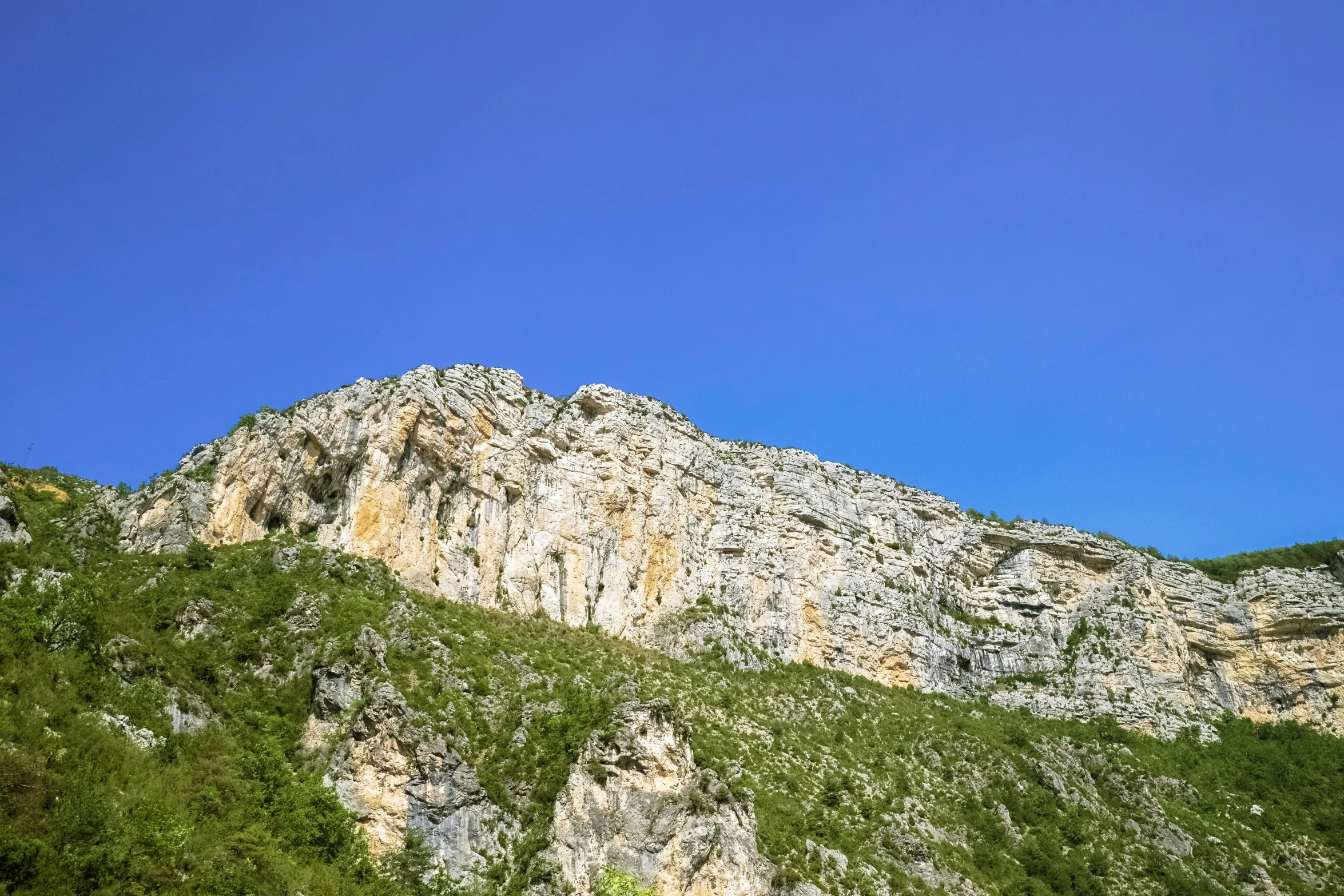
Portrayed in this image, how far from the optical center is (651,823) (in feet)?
107

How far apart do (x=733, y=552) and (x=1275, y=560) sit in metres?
39.3

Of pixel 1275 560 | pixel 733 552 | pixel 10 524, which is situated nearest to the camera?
pixel 10 524

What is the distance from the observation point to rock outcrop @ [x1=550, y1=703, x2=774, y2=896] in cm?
3148

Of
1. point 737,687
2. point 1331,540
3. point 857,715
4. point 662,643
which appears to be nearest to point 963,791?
point 857,715

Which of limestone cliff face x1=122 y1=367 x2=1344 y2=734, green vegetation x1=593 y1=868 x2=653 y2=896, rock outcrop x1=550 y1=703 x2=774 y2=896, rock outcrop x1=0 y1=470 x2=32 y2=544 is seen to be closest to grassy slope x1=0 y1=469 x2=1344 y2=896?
rock outcrop x1=550 y1=703 x2=774 y2=896

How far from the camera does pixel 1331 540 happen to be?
213 feet

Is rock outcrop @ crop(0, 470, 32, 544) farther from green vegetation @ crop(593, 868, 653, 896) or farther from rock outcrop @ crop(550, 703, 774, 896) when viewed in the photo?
green vegetation @ crop(593, 868, 653, 896)

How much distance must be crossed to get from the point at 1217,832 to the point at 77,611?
47.9m

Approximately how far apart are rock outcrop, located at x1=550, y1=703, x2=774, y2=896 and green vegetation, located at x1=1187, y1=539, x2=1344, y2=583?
45118 millimetres

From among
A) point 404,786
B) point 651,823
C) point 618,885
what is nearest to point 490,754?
point 404,786

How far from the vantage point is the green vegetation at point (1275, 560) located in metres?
63.6

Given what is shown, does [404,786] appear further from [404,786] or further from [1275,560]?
[1275,560]

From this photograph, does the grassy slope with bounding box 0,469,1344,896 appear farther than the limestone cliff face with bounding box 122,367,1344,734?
No

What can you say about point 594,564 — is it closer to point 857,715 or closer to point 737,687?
point 737,687
